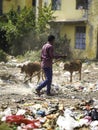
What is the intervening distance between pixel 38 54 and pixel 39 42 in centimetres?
244

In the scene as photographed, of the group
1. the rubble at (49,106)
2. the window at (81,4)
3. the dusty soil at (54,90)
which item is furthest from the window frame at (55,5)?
the rubble at (49,106)

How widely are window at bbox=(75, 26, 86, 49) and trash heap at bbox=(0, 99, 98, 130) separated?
18954 millimetres

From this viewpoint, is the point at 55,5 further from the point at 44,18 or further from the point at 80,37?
the point at 80,37

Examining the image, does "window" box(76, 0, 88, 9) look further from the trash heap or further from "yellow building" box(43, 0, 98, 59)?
the trash heap

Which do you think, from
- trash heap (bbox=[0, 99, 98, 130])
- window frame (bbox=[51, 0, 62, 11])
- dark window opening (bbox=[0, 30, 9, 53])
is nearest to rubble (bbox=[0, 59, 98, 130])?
trash heap (bbox=[0, 99, 98, 130])

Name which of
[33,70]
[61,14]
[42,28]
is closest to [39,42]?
[42,28]

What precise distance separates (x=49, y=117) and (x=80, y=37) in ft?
69.0

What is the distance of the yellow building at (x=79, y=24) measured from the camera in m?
30.2

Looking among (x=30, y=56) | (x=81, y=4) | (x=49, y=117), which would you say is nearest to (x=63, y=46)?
(x=30, y=56)

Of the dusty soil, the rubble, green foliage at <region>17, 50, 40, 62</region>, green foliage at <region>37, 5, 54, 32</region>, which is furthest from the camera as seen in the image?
green foliage at <region>37, 5, 54, 32</region>

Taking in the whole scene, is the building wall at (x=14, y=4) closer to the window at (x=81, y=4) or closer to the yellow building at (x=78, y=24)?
the yellow building at (x=78, y=24)

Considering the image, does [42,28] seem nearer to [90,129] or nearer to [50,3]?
[50,3]

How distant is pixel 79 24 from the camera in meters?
31.2

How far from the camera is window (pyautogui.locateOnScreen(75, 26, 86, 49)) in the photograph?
102ft
